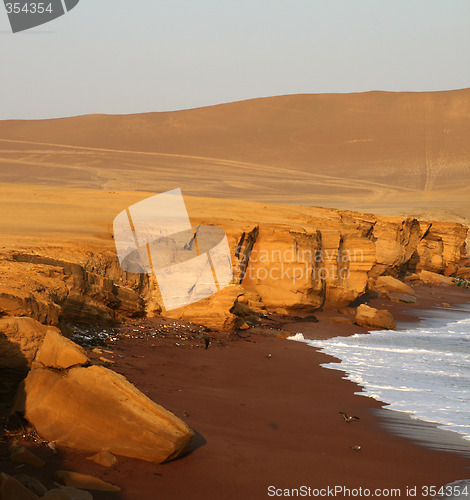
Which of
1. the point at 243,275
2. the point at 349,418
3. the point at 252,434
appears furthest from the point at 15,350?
the point at 243,275

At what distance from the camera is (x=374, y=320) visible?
723 inches

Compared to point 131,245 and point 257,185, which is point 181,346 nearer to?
point 131,245

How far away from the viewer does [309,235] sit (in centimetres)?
1869

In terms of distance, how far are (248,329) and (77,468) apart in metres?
9.51

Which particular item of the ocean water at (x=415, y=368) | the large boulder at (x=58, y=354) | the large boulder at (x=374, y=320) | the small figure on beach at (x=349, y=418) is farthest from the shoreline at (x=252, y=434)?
the large boulder at (x=374, y=320)

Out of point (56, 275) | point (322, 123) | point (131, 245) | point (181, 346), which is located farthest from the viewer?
point (322, 123)

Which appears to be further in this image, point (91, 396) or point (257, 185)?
point (257, 185)

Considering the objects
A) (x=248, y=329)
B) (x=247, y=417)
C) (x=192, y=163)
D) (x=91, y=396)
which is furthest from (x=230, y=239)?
(x=192, y=163)

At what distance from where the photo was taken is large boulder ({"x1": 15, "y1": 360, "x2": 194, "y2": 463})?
587cm

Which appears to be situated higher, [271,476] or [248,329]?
[271,476]

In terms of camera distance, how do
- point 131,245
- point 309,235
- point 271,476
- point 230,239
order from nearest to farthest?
1. point 271,476
2. point 131,245
3. point 230,239
4. point 309,235

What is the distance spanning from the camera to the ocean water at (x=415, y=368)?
941cm

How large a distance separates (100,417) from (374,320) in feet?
44.2

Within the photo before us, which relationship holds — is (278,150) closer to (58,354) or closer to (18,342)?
(18,342)
